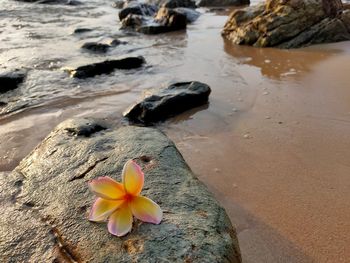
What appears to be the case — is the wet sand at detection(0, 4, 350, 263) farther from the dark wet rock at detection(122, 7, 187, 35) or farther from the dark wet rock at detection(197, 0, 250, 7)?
the dark wet rock at detection(197, 0, 250, 7)

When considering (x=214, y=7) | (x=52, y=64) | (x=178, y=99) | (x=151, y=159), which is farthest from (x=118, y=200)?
(x=214, y=7)

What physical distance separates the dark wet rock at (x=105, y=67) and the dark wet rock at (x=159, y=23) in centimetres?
299

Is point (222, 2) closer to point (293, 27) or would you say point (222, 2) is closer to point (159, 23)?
point (159, 23)

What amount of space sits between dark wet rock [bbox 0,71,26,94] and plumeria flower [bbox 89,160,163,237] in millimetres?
3747

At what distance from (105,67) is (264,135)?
2.96 metres

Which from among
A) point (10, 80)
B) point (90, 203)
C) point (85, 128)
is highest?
point (90, 203)

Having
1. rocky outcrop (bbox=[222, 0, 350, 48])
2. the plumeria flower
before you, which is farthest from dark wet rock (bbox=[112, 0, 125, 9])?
the plumeria flower

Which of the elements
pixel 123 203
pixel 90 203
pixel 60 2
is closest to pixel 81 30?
pixel 60 2

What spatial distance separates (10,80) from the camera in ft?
16.9

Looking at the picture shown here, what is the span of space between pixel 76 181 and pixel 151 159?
0.44 m

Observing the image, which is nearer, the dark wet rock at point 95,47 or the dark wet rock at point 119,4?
the dark wet rock at point 95,47

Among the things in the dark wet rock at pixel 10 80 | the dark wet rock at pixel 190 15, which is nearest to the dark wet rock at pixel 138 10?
the dark wet rock at pixel 190 15

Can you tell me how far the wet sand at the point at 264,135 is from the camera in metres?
2.40

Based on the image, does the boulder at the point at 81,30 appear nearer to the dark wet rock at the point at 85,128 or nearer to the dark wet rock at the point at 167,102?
the dark wet rock at the point at 167,102
